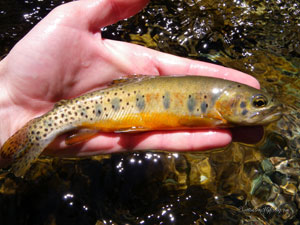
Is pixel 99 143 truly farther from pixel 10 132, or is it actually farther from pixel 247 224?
pixel 247 224

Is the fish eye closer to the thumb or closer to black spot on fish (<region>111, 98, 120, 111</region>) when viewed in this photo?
black spot on fish (<region>111, 98, 120, 111</region>)

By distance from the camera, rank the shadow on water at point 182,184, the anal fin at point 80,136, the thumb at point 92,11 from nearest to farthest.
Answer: the anal fin at point 80,136, the thumb at point 92,11, the shadow on water at point 182,184

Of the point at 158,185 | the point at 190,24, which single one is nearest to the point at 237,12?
the point at 190,24

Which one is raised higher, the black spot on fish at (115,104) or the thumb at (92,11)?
the thumb at (92,11)

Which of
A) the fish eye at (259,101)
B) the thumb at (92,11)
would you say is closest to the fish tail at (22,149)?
the thumb at (92,11)

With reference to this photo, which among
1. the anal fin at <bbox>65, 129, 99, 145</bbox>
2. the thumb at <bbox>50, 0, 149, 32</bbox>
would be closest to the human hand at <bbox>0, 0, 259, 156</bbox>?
the thumb at <bbox>50, 0, 149, 32</bbox>

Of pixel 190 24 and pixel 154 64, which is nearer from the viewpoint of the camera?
pixel 154 64

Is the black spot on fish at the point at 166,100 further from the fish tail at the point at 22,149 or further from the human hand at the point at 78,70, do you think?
the fish tail at the point at 22,149

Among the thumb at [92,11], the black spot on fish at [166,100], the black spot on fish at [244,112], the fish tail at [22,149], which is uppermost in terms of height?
the thumb at [92,11]
